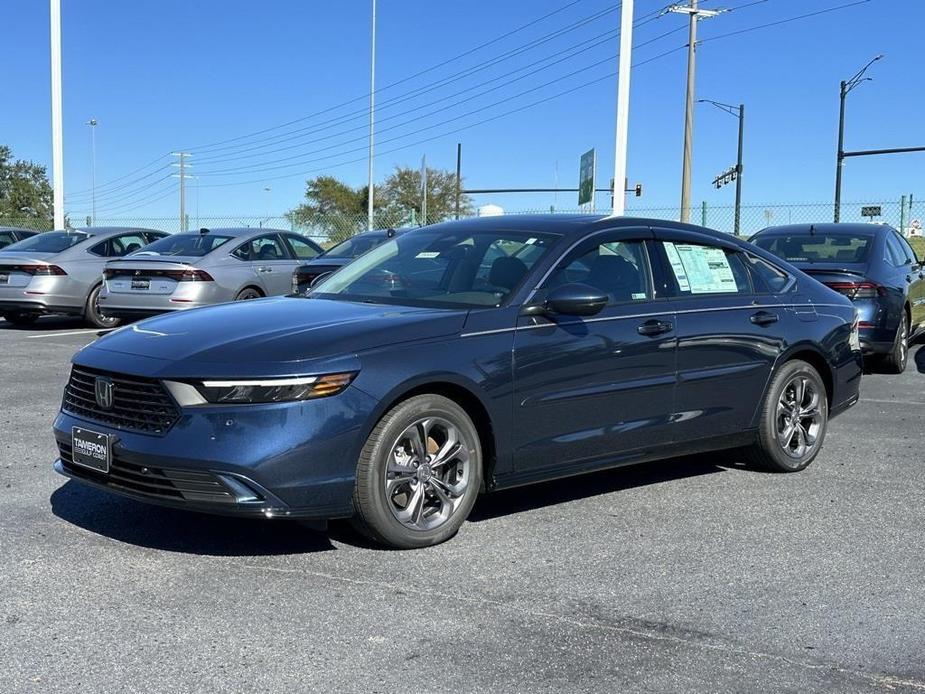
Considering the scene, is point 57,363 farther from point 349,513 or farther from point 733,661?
point 733,661

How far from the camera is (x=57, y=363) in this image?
1122 cm

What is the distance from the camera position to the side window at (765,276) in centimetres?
665

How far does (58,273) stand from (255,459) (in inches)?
457

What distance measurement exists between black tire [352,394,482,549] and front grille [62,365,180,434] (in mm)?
844

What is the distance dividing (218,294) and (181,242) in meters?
1.32

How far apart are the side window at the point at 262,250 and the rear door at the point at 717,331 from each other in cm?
918

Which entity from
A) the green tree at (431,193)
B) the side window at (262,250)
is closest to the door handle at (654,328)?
the side window at (262,250)

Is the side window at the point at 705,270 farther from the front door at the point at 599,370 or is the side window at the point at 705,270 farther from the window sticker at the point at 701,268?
the front door at the point at 599,370

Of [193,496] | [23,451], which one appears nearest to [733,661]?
[193,496]

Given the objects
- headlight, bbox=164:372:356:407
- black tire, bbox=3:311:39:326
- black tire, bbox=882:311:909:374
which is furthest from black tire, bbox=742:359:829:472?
black tire, bbox=3:311:39:326

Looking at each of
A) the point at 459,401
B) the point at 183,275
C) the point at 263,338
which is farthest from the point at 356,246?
the point at 263,338

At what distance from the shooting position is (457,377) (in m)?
4.89

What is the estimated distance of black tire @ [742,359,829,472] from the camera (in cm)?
652

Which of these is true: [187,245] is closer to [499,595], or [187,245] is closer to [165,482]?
[165,482]
